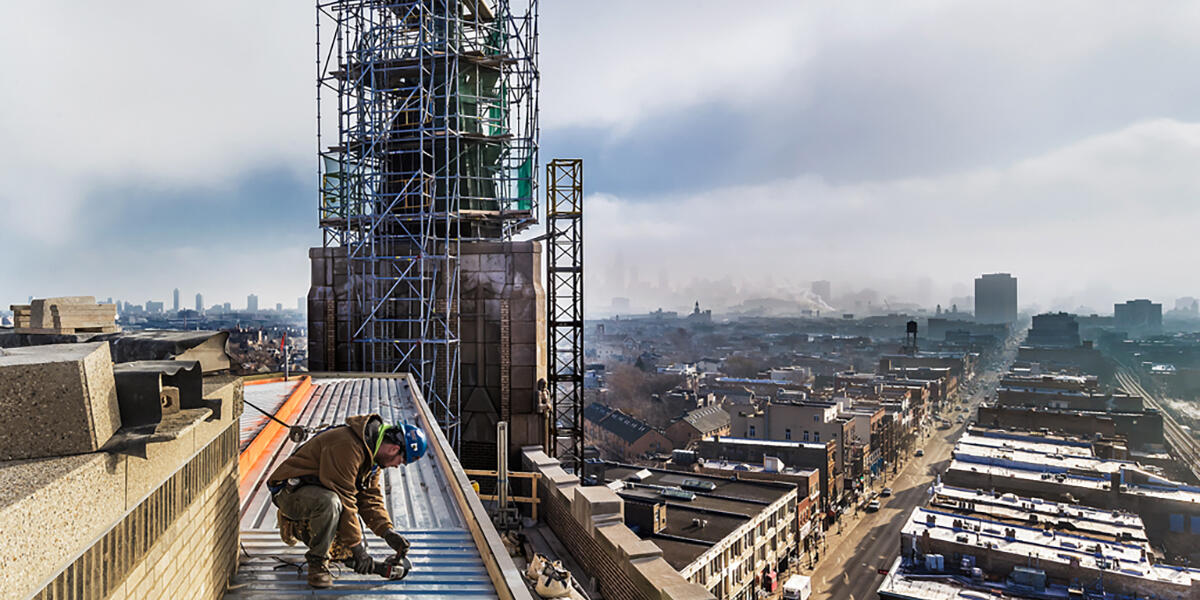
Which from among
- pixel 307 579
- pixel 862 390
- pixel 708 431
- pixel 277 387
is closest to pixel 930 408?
pixel 862 390

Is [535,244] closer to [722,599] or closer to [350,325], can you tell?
[350,325]

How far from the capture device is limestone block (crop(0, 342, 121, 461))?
2.58 meters

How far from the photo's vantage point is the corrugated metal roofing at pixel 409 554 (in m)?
5.00

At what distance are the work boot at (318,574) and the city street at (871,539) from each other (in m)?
29.8

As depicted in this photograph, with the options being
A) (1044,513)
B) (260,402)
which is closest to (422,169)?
(260,402)

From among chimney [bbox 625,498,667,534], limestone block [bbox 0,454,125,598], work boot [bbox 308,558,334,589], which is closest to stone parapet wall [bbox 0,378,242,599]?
limestone block [bbox 0,454,125,598]

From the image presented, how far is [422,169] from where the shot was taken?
1939 cm

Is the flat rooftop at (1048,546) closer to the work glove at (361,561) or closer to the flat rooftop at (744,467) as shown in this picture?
the flat rooftop at (744,467)

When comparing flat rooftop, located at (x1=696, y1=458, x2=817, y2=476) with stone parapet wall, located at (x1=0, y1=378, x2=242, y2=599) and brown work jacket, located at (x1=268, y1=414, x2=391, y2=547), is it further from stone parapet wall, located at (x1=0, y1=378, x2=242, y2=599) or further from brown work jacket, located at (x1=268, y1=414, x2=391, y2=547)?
stone parapet wall, located at (x1=0, y1=378, x2=242, y2=599)

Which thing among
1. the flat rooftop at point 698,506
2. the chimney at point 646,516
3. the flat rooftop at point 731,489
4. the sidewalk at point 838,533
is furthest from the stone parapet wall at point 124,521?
the sidewalk at point 838,533

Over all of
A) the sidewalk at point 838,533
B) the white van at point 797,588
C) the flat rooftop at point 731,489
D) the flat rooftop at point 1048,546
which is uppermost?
the flat rooftop at point 731,489

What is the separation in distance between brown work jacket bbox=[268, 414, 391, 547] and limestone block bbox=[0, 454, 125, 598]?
6.26ft

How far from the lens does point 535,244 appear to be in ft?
61.7

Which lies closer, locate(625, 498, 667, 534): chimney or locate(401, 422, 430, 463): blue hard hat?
locate(401, 422, 430, 463): blue hard hat
